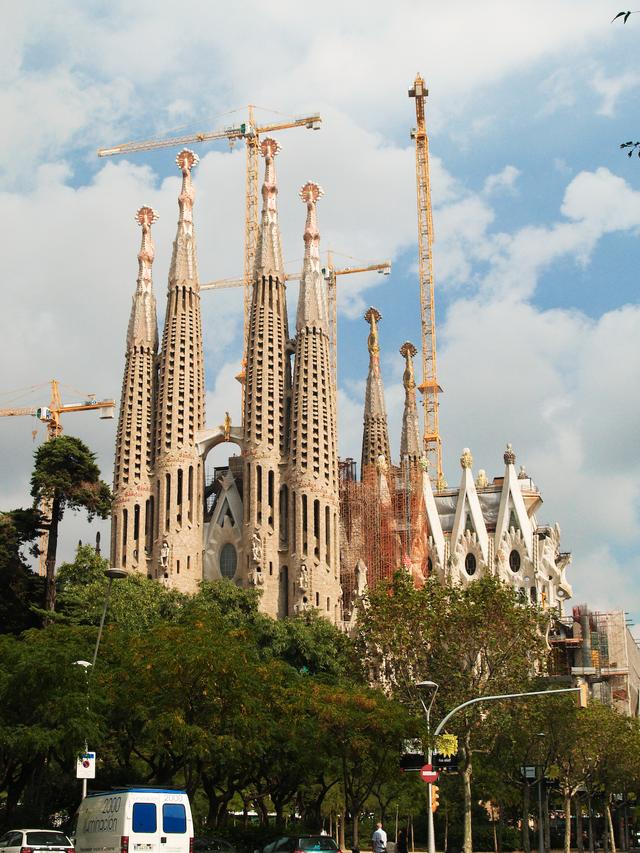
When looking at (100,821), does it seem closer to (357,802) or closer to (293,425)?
(357,802)

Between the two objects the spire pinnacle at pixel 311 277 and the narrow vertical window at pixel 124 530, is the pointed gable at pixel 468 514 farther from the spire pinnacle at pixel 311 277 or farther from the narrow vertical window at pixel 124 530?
the narrow vertical window at pixel 124 530

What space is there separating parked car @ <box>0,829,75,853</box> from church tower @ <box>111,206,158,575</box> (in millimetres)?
62229

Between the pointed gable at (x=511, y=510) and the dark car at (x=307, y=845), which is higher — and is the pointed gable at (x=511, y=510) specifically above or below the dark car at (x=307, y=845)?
above

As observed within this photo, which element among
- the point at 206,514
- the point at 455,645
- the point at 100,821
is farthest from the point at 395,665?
the point at 206,514

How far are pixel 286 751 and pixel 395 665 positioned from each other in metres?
9.09

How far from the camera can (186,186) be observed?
102 m

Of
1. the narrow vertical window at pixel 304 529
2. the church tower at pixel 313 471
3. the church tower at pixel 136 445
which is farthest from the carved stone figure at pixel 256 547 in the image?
the church tower at pixel 136 445

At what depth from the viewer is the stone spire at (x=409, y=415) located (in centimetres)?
12375

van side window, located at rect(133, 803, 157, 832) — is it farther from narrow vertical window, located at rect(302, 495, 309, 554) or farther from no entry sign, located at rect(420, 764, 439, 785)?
narrow vertical window, located at rect(302, 495, 309, 554)

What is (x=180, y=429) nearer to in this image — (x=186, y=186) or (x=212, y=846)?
(x=186, y=186)

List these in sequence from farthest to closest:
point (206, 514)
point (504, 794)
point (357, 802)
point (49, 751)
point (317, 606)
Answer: point (206, 514), point (317, 606), point (504, 794), point (357, 802), point (49, 751)

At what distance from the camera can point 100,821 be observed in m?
29.2

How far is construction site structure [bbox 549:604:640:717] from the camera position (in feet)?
353

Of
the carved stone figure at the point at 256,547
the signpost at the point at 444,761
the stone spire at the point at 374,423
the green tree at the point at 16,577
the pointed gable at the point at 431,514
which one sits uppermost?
the stone spire at the point at 374,423
